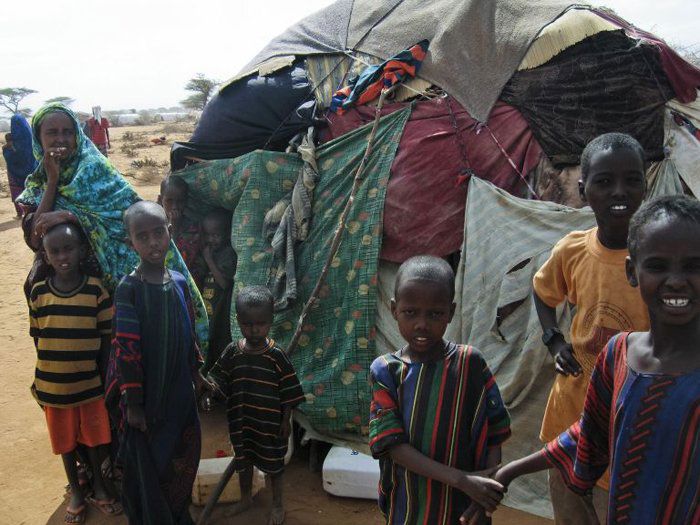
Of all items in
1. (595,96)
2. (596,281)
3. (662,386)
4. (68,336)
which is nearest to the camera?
(662,386)

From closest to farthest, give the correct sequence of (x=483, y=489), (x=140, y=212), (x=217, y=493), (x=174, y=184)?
(x=483, y=489) → (x=140, y=212) → (x=217, y=493) → (x=174, y=184)

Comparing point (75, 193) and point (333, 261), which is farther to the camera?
point (333, 261)

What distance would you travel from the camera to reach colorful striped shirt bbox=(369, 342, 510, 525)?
1745 mm

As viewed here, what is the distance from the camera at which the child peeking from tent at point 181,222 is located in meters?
4.23

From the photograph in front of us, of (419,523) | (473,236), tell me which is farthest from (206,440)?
(419,523)

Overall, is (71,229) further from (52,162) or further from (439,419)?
(439,419)

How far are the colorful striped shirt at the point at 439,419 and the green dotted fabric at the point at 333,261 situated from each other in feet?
5.76

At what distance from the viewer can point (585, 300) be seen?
6.41 ft

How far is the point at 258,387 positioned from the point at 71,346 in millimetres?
950

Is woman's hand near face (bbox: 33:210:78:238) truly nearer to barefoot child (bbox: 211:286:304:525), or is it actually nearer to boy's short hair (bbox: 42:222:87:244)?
boy's short hair (bbox: 42:222:87:244)

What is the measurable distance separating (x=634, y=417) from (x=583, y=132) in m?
2.41

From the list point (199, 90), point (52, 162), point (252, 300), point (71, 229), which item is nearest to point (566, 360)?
point (252, 300)

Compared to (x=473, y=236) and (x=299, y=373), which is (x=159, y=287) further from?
(x=473, y=236)

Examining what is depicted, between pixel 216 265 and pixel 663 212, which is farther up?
pixel 663 212
